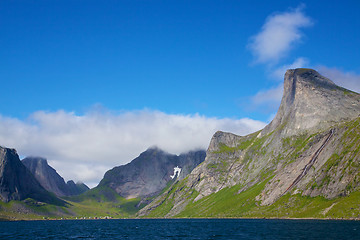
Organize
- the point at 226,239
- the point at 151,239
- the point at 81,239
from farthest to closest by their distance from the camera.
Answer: the point at 81,239 → the point at 151,239 → the point at 226,239

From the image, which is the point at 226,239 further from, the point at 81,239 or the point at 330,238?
the point at 81,239

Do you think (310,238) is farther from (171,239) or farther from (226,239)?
(171,239)

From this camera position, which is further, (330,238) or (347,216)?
(347,216)

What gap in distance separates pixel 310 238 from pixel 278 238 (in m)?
9.19

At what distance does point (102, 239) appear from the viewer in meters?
118

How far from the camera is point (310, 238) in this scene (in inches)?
3836

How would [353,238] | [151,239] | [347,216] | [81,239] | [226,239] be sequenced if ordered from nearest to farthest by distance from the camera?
1. [353,238]
2. [226,239]
3. [151,239]
4. [81,239]
5. [347,216]

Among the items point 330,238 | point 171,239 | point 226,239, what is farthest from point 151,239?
point 330,238

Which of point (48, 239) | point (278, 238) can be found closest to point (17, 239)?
point (48, 239)

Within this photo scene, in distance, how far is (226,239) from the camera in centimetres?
10331

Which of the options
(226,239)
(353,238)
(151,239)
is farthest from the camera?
(151,239)

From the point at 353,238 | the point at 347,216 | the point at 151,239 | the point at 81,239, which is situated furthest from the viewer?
the point at 347,216

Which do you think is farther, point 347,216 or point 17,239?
point 347,216

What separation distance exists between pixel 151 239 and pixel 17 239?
4967cm
